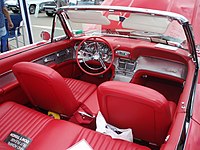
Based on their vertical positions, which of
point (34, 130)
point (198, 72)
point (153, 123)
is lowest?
point (34, 130)

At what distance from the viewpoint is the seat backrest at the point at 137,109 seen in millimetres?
1318

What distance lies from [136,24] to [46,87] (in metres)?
0.98

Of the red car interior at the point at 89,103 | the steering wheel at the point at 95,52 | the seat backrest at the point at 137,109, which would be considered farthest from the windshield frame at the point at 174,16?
the seat backrest at the point at 137,109

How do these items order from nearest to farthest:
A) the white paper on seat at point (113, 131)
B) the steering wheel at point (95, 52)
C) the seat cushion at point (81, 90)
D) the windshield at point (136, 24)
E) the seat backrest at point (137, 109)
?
the seat backrest at point (137, 109)
the white paper on seat at point (113, 131)
the windshield at point (136, 24)
the seat cushion at point (81, 90)
the steering wheel at point (95, 52)

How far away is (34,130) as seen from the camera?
162 centimetres

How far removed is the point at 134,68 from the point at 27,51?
115 centimetres

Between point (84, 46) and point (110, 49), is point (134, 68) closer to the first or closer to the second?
point (110, 49)

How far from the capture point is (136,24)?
6.53ft

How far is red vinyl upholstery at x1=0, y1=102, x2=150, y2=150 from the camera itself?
4.78ft

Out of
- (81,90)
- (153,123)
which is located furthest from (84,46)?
(153,123)

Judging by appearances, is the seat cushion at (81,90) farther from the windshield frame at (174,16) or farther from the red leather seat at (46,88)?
the windshield frame at (174,16)

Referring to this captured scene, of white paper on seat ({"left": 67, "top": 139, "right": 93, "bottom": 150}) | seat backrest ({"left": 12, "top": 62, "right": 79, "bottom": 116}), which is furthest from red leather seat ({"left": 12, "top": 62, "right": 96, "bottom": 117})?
white paper on seat ({"left": 67, "top": 139, "right": 93, "bottom": 150})

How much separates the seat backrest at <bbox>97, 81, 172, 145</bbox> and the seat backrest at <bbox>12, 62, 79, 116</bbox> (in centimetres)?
33

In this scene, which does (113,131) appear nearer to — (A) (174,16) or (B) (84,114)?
(B) (84,114)
